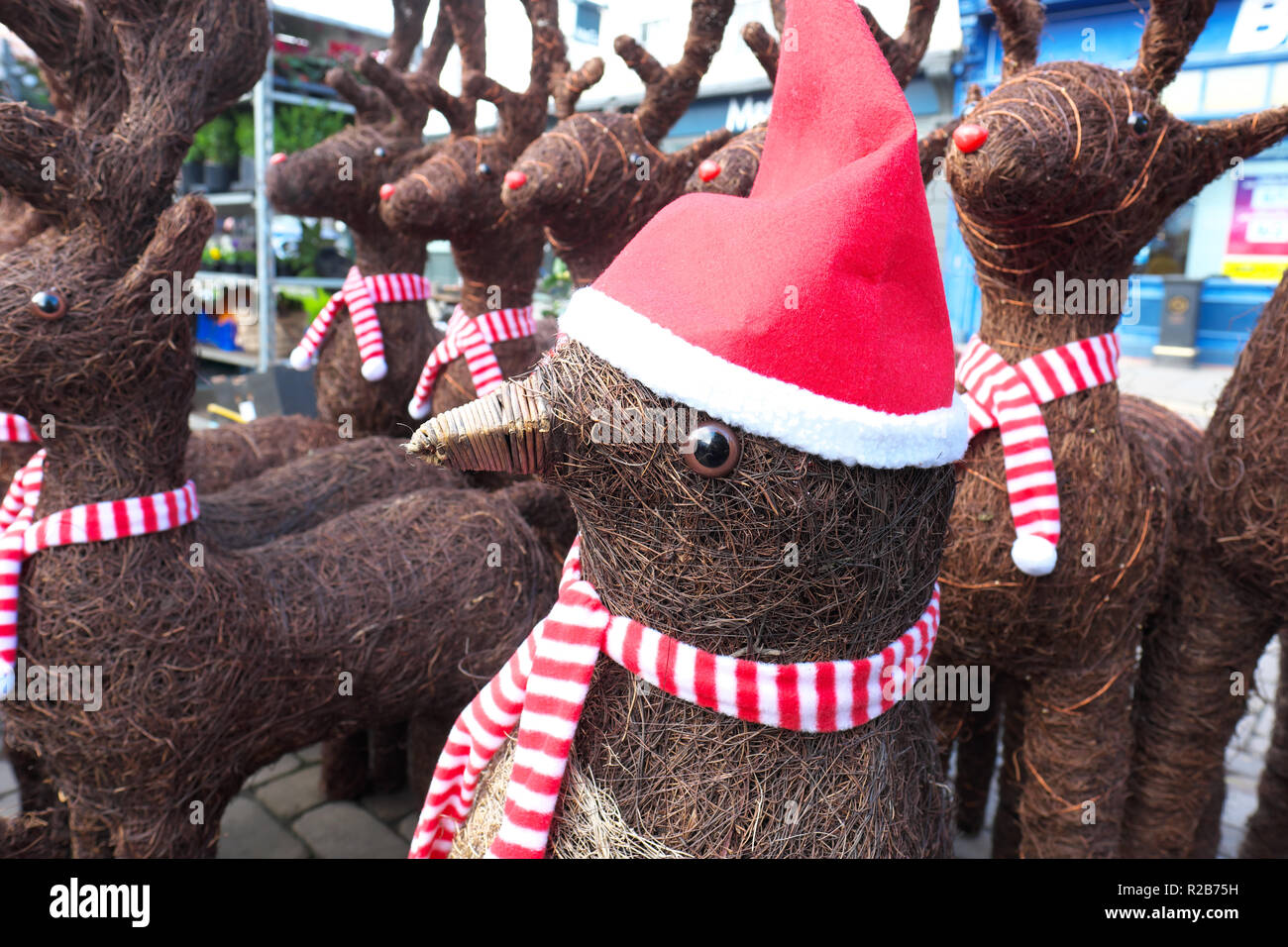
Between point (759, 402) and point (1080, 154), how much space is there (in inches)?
37.5

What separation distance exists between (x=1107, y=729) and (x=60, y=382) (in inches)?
81.8

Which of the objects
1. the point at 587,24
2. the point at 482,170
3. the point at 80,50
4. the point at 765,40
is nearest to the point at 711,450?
the point at 765,40

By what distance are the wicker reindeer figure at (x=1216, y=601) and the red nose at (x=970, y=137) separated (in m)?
0.75

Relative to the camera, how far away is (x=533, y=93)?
2.48 metres

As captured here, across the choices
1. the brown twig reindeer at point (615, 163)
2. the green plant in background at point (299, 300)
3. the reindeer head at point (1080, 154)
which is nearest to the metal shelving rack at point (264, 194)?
the green plant in background at point (299, 300)

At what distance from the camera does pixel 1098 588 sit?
164 centimetres

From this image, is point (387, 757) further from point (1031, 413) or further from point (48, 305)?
point (1031, 413)

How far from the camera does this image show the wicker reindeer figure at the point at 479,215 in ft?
7.86

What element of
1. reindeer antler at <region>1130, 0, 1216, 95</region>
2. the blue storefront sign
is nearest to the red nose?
reindeer antler at <region>1130, 0, 1216, 95</region>

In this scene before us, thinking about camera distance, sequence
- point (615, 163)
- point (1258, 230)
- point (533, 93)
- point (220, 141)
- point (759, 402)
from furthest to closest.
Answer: point (1258, 230)
point (220, 141)
point (533, 93)
point (615, 163)
point (759, 402)

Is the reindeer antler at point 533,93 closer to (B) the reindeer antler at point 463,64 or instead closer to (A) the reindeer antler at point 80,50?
(B) the reindeer antler at point 463,64

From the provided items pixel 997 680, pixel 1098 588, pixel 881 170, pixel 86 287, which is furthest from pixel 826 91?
pixel 997 680

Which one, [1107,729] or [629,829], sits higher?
[629,829]
